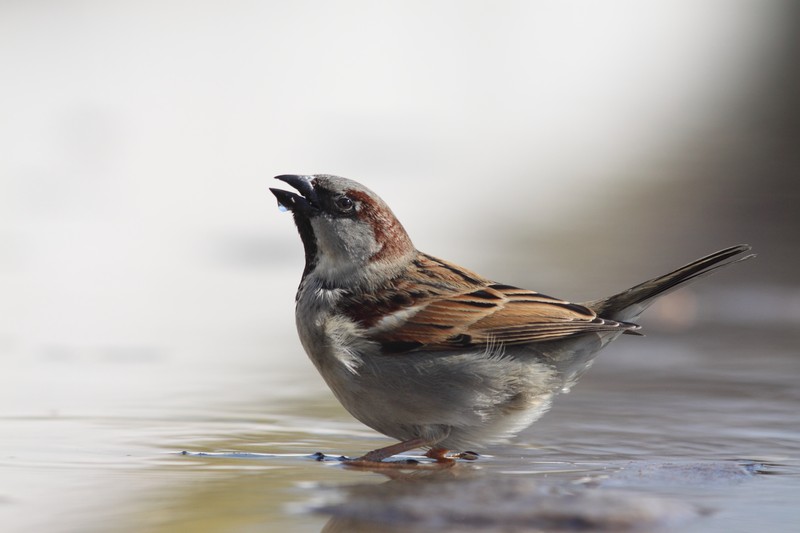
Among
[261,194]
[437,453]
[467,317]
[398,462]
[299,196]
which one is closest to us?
[398,462]

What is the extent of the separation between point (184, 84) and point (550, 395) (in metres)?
12.6

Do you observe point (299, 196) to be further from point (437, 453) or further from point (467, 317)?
point (437, 453)

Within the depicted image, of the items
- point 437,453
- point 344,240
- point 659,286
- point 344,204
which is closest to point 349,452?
point 437,453

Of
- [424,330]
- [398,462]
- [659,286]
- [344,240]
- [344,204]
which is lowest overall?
[398,462]

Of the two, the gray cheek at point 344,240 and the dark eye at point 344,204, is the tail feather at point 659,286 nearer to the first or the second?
the gray cheek at point 344,240

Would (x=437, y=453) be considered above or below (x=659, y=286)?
below

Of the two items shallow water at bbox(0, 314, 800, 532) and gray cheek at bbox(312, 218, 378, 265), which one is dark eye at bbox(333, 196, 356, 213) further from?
shallow water at bbox(0, 314, 800, 532)

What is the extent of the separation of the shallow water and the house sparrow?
192mm

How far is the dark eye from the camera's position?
555cm

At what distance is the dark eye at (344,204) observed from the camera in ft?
18.2

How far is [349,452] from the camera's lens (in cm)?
497

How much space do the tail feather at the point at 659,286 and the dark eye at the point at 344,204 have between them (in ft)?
3.44

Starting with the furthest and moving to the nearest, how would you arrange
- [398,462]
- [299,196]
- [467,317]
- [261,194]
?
[261,194], [299,196], [467,317], [398,462]

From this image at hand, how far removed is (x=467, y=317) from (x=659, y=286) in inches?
30.3
